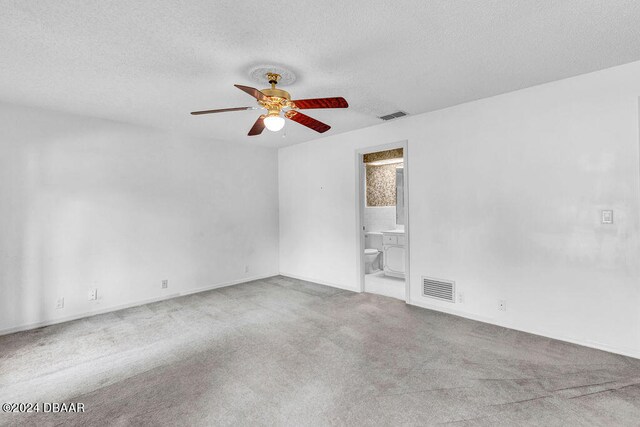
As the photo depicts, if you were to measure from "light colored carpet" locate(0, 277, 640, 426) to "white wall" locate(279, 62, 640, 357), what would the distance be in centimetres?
35

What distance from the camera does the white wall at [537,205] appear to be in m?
2.73

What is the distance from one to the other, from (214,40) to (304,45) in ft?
2.14

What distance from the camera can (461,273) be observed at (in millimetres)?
3713

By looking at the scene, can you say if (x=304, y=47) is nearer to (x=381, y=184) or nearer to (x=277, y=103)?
(x=277, y=103)

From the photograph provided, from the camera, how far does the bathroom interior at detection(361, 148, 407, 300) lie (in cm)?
577

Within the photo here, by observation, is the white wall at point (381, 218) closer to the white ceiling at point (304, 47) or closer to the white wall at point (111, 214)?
the white wall at point (111, 214)

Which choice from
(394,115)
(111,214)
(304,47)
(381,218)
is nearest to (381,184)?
(381,218)

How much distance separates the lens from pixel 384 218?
7078mm

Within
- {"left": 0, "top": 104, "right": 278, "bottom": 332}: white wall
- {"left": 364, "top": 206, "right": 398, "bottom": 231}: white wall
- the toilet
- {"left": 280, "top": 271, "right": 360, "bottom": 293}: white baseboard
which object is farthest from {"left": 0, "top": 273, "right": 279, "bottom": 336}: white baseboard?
{"left": 364, "top": 206, "right": 398, "bottom": 231}: white wall

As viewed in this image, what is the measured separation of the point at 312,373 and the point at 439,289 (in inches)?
85.4

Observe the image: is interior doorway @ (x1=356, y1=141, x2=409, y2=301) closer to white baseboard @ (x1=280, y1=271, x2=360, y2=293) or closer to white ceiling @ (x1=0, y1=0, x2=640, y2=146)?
white baseboard @ (x1=280, y1=271, x2=360, y2=293)

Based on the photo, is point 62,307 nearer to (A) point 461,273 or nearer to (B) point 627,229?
(A) point 461,273

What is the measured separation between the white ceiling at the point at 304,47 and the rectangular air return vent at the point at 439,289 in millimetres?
2228

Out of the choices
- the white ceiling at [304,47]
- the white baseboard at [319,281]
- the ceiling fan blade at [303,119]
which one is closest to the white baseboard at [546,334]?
the white baseboard at [319,281]
